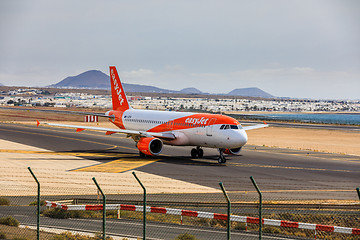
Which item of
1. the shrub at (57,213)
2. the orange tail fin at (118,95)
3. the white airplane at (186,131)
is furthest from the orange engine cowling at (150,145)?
the shrub at (57,213)

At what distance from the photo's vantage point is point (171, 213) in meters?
17.3

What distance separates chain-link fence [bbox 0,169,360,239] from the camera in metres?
18.4

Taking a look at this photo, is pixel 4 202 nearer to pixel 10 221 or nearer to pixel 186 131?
pixel 10 221

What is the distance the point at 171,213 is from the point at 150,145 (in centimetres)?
2740

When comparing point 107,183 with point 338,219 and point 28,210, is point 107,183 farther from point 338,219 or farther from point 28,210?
point 338,219

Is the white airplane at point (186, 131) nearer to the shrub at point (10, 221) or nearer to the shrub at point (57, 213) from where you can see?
the shrub at point (57, 213)

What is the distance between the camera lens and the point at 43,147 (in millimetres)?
55250

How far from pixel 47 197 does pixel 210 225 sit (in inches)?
414

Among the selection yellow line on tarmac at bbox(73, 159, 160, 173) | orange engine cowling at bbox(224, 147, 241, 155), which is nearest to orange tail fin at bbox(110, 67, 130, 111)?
yellow line on tarmac at bbox(73, 159, 160, 173)

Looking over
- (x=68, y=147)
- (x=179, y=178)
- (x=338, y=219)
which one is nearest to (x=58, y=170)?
(x=179, y=178)

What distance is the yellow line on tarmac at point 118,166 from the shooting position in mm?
37938

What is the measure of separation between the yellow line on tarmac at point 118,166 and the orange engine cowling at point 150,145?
0.87m

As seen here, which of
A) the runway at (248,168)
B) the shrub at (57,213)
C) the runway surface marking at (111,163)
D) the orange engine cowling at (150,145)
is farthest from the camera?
the orange engine cowling at (150,145)

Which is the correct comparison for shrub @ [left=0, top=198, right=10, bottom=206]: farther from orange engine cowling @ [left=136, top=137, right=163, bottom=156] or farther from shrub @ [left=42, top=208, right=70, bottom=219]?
orange engine cowling @ [left=136, top=137, right=163, bottom=156]
